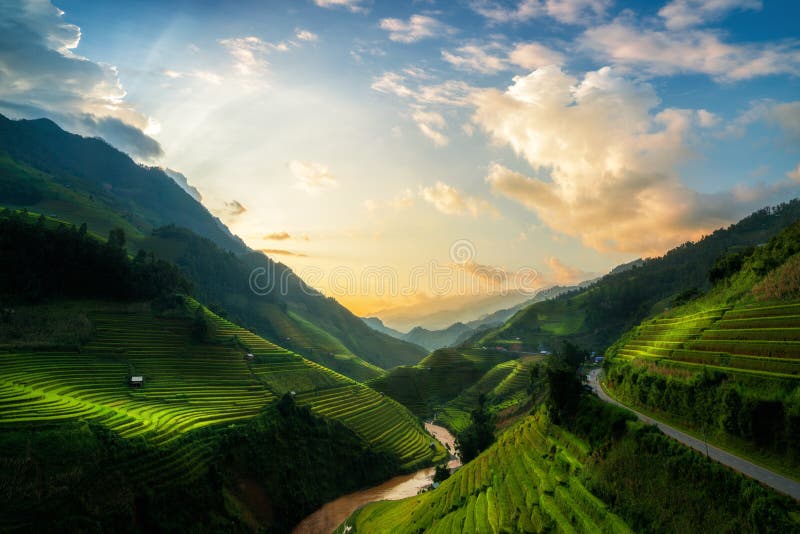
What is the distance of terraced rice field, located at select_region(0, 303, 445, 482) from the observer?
41312 mm

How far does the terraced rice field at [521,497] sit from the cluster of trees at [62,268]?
68.4 m

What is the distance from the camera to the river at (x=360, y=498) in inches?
2041

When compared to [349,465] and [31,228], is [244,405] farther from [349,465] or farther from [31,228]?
[31,228]

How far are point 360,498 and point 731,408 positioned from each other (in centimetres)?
5218

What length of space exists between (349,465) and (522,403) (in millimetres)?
37707

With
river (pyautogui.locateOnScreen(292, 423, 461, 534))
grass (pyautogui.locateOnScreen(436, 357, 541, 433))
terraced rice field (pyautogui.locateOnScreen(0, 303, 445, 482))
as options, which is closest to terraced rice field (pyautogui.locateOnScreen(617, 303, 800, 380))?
river (pyautogui.locateOnScreen(292, 423, 461, 534))

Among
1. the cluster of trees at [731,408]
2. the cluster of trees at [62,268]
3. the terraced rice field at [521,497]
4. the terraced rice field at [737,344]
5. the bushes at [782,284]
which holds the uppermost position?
the cluster of trees at [62,268]

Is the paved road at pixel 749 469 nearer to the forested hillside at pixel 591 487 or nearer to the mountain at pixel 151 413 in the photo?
the forested hillside at pixel 591 487

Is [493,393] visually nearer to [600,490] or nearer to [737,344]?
[737,344]

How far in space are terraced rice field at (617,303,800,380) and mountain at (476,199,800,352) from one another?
117 m

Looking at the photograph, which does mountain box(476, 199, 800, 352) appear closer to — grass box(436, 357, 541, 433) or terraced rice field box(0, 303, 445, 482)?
grass box(436, 357, 541, 433)

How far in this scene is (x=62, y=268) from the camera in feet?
251

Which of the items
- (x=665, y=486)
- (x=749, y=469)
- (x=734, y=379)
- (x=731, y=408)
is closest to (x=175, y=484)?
(x=665, y=486)

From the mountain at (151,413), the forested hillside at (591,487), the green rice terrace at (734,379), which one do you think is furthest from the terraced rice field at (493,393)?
the forested hillside at (591,487)
